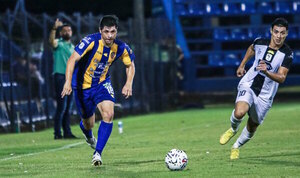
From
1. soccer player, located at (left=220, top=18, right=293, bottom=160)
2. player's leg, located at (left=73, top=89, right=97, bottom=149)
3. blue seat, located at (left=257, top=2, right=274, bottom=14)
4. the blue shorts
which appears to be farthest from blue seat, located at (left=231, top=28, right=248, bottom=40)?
the blue shorts

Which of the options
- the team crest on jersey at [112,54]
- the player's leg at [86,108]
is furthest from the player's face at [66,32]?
the team crest on jersey at [112,54]

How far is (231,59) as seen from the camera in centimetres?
3122

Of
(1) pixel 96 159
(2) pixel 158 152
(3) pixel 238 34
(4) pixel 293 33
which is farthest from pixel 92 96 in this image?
(4) pixel 293 33

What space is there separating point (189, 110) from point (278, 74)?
1666 centimetres

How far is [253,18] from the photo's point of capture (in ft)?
105

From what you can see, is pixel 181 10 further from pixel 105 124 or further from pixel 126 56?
pixel 105 124

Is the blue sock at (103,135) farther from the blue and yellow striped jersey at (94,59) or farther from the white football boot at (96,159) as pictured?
the blue and yellow striped jersey at (94,59)

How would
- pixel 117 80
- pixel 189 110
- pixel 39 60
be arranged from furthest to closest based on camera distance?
pixel 189 110 < pixel 117 80 < pixel 39 60

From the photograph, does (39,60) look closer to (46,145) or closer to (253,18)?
(46,145)

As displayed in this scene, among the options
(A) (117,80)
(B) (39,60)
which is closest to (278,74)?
(B) (39,60)

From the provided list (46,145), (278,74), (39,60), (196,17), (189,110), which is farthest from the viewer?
(196,17)

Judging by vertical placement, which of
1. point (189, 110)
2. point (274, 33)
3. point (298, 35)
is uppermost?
point (274, 33)

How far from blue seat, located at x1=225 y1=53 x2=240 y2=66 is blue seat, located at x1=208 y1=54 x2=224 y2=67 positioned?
18cm

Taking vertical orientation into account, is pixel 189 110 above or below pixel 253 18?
below
